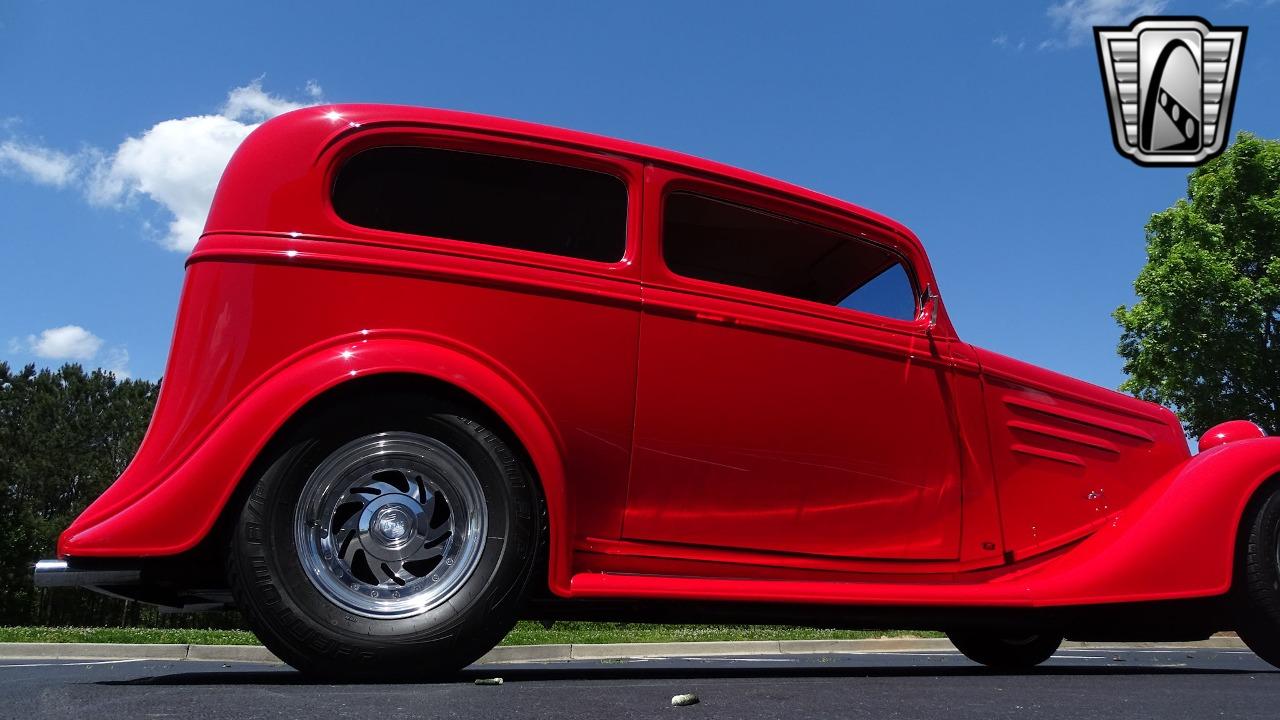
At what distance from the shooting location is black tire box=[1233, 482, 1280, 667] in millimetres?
3471

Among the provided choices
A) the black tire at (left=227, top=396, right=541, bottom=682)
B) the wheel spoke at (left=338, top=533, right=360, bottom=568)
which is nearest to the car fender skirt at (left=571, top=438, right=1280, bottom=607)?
the black tire at (left=227, top=396, right=541, bottom=682)

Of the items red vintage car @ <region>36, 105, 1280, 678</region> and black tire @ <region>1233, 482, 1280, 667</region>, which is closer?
red vintage car @ <region>36, 105, 1280, 678</region>

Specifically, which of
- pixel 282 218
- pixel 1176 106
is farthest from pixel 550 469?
pixel 1176 106

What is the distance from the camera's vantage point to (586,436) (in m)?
2.72

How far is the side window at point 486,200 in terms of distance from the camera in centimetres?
280

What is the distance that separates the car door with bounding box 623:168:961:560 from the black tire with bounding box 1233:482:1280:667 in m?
1.22

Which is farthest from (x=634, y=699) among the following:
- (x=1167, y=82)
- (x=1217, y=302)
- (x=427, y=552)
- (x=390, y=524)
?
(x=1217, y=302)

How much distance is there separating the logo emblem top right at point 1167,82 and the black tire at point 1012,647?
464 centimetres

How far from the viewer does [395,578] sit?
96.4 inches

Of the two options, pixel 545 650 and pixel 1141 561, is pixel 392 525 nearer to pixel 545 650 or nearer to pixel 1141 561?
pixel 1141 561

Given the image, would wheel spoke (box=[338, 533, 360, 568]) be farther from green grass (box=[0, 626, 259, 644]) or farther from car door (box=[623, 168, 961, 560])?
green grass (box=[0, 626, 259, 644])

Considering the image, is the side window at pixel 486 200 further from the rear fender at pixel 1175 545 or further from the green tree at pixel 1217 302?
the green tree at pixel 1217 302

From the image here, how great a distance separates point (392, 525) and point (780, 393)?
1.33 metres

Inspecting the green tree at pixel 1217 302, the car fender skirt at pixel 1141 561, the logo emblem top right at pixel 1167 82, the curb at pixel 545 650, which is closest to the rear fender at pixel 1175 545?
the car fender skirt at pixel 1141 561
